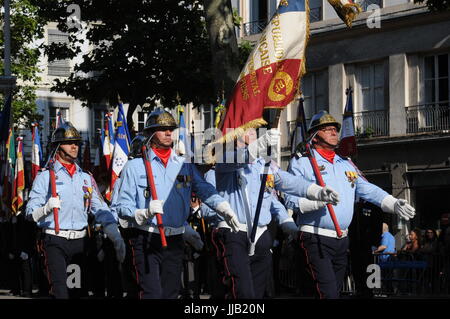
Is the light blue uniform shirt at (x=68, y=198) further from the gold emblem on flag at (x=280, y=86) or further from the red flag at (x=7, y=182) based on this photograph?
the red flag at (x=7, y=182)

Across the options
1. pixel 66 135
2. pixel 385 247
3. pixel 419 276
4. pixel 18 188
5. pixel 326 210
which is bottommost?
pixel 419 276

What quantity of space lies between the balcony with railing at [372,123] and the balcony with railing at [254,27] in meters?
5.18

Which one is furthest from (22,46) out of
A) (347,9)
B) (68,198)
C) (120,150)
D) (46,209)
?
(347,9)

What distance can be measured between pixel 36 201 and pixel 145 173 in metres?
2.12

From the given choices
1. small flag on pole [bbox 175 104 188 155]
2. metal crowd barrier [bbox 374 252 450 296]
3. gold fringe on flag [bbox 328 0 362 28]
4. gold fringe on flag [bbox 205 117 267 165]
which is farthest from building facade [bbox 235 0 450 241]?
gold fringe on flag [bbox 205 117 267 165]

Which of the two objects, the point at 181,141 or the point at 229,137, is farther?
the point at 181,141

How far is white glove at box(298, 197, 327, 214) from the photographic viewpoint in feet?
38.2

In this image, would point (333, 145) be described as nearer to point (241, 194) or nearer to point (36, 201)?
point (241, 194)

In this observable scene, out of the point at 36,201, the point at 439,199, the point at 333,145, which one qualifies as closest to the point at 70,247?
the point at 36,201

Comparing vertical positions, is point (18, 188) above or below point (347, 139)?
below

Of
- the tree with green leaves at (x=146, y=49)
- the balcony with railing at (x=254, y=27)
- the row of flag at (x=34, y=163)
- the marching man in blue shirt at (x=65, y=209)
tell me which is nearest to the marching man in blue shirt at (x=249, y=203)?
the marching man in blue shirt at (x=65, y=209)

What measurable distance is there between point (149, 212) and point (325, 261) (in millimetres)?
1897

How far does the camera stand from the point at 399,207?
38.5 feet

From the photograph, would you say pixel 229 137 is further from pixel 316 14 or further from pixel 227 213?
pixel 316 14
